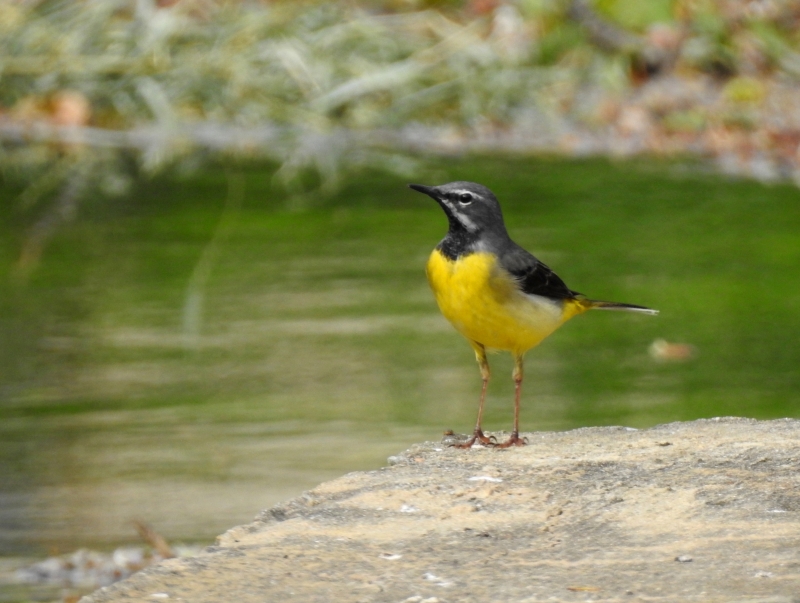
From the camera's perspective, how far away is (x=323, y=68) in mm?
16312

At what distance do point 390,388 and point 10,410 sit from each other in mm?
1732

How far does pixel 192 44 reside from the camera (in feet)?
55.1

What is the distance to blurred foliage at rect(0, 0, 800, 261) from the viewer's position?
1580 centimetres

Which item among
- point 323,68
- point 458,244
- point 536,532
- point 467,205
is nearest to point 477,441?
point 458,244

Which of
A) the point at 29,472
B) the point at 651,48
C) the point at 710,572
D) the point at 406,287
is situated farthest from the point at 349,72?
the point at 710,572

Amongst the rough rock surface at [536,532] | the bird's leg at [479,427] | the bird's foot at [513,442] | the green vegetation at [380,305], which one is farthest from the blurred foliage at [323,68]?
the rough rock surface at [536,532]

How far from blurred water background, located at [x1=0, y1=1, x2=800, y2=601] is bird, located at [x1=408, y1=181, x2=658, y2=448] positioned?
1.04 metres

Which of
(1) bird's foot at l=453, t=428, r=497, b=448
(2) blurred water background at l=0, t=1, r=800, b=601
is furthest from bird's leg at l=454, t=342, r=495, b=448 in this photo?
(2) blurred water background at l=0, t=1, r=800, b=601

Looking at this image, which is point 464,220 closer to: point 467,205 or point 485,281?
point 467,205

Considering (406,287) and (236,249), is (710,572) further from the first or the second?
(236,249)

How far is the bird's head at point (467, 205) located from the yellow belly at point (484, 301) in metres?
0.13

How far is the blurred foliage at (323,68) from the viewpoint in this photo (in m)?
15.8

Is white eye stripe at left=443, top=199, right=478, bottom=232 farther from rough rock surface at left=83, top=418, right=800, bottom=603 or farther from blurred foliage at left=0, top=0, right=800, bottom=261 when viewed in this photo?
blurred foliage at left=0, top=0, right=800, bottom=261

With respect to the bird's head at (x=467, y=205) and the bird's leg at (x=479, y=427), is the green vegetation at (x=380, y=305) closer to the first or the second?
the bird's leg at (x=479, y=427)
